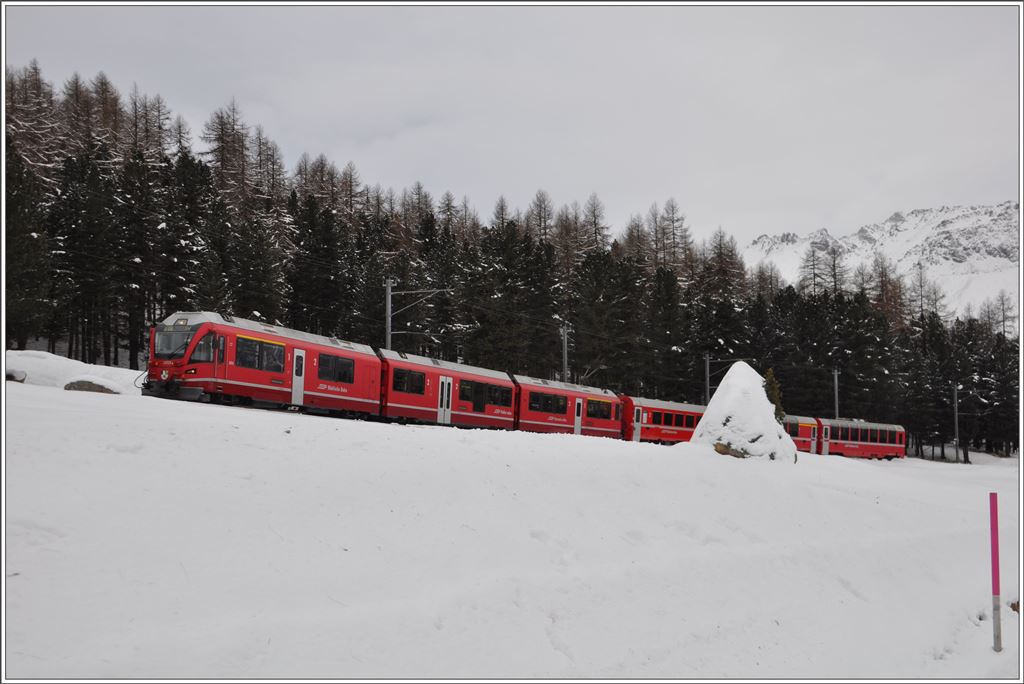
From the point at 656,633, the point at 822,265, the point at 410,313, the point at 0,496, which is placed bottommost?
the point at 656,633

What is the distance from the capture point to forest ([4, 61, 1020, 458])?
41.9 meters

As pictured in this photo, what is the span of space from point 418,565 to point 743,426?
1260 cm

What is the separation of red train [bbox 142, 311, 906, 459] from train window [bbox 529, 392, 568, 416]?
4 cm

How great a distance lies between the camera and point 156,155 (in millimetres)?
68062

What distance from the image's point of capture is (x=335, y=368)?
20.5 meters

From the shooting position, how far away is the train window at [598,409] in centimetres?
3078

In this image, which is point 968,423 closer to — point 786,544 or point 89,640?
point 786,544

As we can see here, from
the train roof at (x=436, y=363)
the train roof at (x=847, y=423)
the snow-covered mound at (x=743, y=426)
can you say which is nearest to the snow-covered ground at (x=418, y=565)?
the snow-covered mound at (x=743, y=426)

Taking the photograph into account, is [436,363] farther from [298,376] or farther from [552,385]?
[552,385]

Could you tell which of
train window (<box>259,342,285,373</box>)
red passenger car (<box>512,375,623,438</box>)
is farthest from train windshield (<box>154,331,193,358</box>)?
red passenger car (<box>512,375,623,438</box>)

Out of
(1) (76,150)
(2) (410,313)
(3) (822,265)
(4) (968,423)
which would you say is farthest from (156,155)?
(4) (968,423)

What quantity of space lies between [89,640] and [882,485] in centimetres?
2229

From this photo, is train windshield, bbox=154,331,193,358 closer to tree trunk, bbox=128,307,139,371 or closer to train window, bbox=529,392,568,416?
train window, bbox=529,392,568,416

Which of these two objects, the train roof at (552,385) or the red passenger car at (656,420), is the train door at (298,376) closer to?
the train roof at (552,385)
